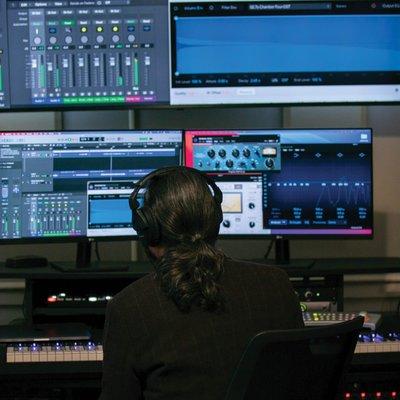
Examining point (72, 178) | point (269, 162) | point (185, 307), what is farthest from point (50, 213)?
point (185, 307)

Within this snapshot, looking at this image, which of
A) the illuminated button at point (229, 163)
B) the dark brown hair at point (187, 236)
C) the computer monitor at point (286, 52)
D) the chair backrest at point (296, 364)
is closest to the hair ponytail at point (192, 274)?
the dark brown hair at point (187, 236)

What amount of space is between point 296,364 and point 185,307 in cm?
23

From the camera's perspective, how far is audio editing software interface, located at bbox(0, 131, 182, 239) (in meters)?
2.71

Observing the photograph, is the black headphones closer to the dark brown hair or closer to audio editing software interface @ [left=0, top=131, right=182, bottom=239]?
the dark brown hair

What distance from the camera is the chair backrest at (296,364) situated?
1299 mm

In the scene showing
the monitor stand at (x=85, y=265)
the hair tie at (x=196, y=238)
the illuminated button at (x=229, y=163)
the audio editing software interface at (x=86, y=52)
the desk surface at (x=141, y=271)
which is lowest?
the desk surface at (x=141, y=271)

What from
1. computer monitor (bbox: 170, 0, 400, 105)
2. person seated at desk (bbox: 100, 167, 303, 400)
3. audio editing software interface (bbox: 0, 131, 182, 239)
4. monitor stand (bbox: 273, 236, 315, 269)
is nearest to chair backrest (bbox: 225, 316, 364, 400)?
person seated at desk (bbox: 100, 167, 303, 400)

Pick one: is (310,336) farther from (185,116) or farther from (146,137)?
(185,116)

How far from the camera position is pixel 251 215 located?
9.01ft

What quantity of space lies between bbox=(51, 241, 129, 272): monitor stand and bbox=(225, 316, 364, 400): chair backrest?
1245mm

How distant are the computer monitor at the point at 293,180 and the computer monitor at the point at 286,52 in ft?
0.62

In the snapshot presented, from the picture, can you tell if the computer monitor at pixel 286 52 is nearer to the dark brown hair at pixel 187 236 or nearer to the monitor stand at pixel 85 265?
the monitor stand at pixel 85 265

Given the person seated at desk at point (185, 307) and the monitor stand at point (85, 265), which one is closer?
the person seated at desk at point (185, 307)

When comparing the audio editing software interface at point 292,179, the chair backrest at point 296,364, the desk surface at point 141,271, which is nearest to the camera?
the chair backrest at point 296,364
